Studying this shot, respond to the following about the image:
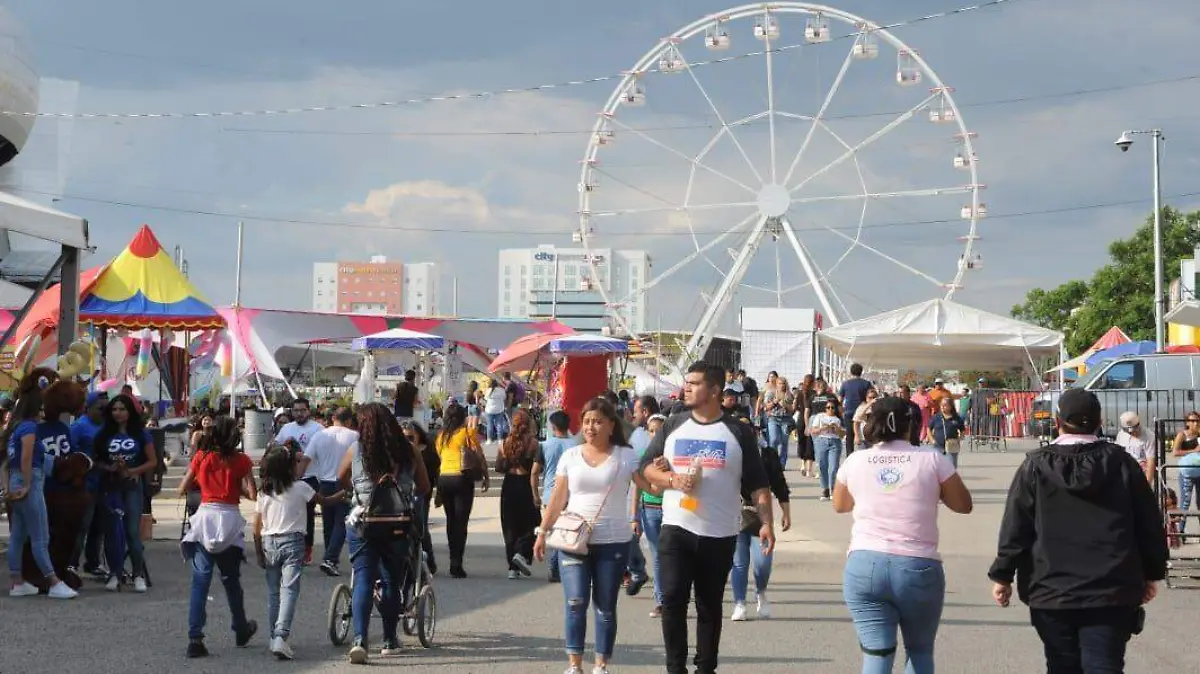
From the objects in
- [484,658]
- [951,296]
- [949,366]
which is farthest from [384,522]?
[951,296]

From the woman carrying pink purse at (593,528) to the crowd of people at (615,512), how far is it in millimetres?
11

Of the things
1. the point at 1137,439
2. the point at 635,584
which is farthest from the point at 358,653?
the point at 1137,439

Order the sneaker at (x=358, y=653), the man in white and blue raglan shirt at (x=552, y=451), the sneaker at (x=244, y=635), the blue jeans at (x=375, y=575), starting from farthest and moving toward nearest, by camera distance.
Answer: the man in white and blue raglan shirt at (x=552, y=451) → the sneaker at (x=244, y=635) → the blue jeans at (x=375, y=575) → the sneaker at (x=358, y=653)

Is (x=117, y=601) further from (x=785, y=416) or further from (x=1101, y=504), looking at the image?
(x=785, y=416)

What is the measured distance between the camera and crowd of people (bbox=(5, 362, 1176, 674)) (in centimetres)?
540

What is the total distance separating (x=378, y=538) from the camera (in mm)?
7984

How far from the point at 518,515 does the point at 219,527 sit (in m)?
4.12

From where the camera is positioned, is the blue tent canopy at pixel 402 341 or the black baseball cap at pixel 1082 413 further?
the blue tent canopy at pixel 402 341

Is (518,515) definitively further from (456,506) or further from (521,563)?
(456,506)

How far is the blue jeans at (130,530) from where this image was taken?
10906mm

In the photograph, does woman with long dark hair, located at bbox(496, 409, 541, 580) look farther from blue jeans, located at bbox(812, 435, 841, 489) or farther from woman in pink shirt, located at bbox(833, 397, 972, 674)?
blue jeans, located at bbox(812, 435, 841, 489)

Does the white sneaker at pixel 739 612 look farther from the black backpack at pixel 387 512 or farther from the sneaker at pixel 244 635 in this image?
the sneaker at pixel 244 635

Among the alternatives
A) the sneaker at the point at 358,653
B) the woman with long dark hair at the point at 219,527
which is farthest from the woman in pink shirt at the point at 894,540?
the woman with long dark hair at the point at 219,527

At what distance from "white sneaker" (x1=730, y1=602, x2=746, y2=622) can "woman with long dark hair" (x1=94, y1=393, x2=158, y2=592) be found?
4.47 m
